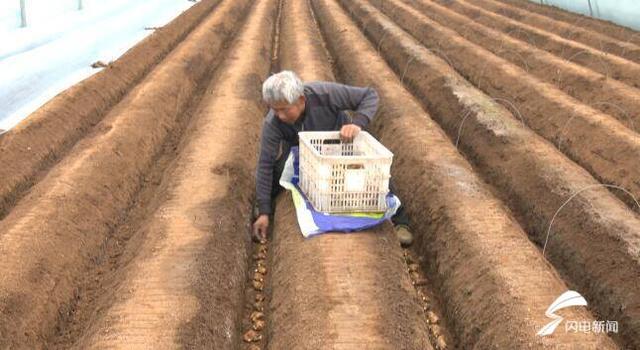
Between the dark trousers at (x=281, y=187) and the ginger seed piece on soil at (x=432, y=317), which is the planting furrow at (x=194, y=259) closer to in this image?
the dark trousers at (x=281, y=187)

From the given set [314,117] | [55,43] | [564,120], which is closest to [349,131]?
[314,117]

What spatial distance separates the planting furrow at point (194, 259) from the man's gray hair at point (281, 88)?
1281mm

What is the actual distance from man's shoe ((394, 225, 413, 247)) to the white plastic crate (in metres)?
0.62

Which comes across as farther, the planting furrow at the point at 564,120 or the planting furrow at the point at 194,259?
the planting furrow at the point at 564,120

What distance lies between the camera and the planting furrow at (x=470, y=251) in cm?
322

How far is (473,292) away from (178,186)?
290cm

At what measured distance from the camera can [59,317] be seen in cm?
370

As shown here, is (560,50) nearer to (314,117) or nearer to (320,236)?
(314,117)

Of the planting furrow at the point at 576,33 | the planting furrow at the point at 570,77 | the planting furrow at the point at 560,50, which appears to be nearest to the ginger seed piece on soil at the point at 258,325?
the planting furrow at the point at 570,77

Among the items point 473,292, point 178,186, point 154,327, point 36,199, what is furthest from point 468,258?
point 36,199

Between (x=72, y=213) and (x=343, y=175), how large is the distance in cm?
253

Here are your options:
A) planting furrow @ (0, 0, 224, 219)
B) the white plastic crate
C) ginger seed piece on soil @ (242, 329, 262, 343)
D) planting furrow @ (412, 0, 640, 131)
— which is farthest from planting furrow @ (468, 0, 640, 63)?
ginger seed piece on soil @ (242, 329, 262, 343)

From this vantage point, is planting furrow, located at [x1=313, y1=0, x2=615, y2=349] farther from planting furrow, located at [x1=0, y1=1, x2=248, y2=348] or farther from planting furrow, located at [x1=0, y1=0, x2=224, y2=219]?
planting furrow, located at [x1=0, y1=0, x2=224, y2=219]

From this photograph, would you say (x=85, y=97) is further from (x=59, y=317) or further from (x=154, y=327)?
(x=154, y=327)
